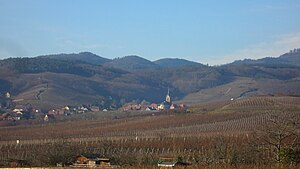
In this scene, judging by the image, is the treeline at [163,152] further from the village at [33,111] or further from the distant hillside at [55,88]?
the distant hillside at [55,88]

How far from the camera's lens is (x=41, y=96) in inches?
5699

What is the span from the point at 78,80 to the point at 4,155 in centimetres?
13217

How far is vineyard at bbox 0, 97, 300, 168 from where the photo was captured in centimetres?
4325

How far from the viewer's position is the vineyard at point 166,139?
142ft

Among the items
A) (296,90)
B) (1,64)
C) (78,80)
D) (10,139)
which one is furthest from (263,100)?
(1,64)

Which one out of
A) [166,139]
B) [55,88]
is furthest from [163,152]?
[55,88]

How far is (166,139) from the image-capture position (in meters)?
63.1

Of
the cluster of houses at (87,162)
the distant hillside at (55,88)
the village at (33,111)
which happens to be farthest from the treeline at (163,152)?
the distant hillside at (55,88)

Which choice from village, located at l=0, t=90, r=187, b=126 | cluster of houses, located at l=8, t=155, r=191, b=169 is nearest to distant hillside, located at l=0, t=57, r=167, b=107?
village, located at l=0, t=90, r=187, b=126

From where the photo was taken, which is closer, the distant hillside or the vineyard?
the vineyard

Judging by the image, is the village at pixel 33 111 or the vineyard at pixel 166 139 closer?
the vineyard at pixel 166 139

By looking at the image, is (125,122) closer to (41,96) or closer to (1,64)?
(41,96)

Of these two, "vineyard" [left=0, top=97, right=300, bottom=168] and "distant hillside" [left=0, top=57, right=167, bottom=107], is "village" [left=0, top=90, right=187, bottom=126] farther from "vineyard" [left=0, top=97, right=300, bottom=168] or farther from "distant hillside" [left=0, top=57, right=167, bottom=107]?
"vineyard" [left=0, top=97, right=300, bottom=168]

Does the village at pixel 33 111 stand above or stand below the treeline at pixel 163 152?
above
